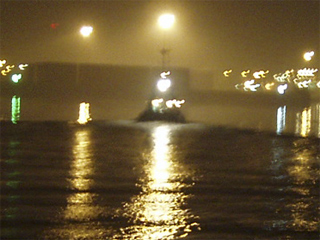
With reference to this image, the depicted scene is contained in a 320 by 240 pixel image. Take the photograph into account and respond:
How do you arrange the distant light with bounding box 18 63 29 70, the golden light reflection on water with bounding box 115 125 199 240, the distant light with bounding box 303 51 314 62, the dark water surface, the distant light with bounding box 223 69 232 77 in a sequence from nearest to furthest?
the golden light reflection on water with bounding box 115 125 199 240 < the dark water surface < the distant light with bounding box 303 51 314 62 < the distant light with bounding box 18 63 29 70 < the distant light with bounding box 223 69 232 77

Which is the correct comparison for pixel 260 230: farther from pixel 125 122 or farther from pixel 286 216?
pixel 125 122

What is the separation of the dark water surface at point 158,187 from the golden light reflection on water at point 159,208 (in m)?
0.01

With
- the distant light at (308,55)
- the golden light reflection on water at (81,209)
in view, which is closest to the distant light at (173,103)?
the distant light at (308,55)

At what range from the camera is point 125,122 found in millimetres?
22719

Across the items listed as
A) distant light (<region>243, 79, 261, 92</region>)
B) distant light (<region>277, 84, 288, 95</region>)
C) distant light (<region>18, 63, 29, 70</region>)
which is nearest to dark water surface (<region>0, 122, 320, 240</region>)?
distant light (<region>18, 63, 29, 70</region>)

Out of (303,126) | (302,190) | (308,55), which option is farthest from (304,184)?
(308,55)

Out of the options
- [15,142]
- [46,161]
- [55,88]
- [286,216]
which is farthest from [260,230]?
[55,88]

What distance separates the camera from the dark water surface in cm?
757

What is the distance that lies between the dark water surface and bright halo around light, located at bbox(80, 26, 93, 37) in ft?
40.5

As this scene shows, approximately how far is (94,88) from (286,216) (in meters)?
37.6

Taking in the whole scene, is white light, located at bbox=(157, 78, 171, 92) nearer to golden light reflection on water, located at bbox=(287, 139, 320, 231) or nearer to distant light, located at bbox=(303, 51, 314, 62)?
distant light, located at bbox=(303, 51, 314, 62)

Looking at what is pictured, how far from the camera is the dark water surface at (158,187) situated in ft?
24.8

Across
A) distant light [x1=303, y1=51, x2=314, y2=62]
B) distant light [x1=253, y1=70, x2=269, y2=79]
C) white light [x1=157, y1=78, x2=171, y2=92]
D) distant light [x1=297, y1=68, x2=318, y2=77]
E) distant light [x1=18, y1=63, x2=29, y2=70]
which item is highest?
distant light [x1=303, y1=51, x2=314, y2=62]

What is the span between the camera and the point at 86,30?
29500 mm
